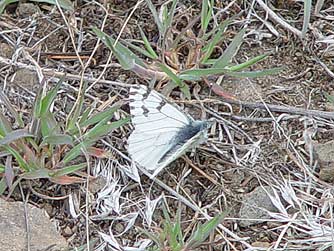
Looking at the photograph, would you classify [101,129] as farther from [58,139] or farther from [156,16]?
[156,16]

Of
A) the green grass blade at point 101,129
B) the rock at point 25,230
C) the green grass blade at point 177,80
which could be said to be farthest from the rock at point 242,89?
the rock at point 25,230

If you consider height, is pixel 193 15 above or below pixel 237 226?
above

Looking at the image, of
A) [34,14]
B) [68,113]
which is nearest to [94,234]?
[68,113]

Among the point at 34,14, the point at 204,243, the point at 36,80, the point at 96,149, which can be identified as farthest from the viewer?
the point at 34,14

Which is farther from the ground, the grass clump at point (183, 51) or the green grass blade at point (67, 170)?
the grass clump at point (183, 51)

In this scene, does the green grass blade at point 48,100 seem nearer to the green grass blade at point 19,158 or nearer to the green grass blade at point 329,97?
A: the green grass blade at point 19,158

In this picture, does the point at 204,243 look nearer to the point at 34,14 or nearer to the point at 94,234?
the point at 94,234

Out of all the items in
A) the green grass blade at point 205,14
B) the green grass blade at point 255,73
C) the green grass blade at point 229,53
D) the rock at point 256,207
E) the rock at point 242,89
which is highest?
the green grass blade at point 205,14
